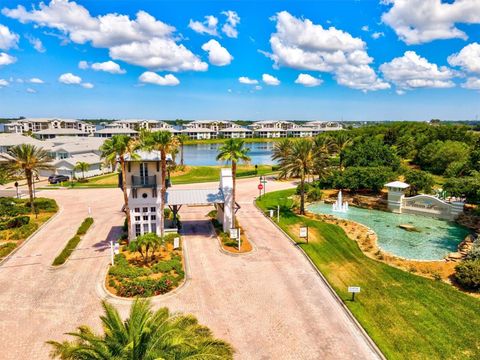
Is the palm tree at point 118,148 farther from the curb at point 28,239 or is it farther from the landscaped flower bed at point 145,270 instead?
the curb at point 28,239

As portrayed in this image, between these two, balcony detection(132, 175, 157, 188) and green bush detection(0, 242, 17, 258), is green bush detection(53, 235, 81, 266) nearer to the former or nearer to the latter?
green bush detection(0, 242, 17, 258)

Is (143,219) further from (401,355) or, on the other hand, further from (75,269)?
(401,355)

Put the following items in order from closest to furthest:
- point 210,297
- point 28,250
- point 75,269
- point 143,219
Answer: point 210,297, point 75,269, point 28,250, point 143,219

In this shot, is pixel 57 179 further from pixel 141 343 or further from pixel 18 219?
pixel 141 343

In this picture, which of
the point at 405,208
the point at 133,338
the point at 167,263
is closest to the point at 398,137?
the point at 405,208

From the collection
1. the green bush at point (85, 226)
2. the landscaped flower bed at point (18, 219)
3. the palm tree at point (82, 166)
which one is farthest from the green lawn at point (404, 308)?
the palm tree at point (82, 166)

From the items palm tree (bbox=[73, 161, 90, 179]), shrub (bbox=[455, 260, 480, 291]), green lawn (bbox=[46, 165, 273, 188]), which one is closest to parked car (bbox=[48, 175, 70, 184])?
green lawn (bbox=[46, 165, 273, 188])

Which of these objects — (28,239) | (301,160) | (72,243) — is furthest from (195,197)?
(28,239)
